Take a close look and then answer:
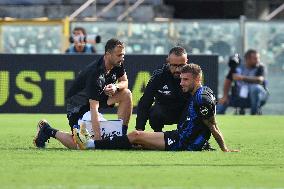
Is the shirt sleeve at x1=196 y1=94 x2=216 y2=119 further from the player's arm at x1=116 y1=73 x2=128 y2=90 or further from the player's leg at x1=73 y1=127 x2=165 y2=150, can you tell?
the player's arm at x1=116 y1=73 x2=128 y2=90

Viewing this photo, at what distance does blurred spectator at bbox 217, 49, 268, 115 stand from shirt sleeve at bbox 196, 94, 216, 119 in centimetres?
1054

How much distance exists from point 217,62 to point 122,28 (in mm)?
2852

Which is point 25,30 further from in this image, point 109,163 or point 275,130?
point 109,163

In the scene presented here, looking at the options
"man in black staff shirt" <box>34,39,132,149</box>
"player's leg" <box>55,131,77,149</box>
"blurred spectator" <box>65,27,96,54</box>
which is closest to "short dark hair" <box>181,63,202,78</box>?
"man in black staff shirt" <box>34,39,132,149</box>

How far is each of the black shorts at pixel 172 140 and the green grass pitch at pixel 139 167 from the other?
30cm

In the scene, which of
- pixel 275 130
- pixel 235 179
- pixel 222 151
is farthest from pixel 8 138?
pixel 235 179

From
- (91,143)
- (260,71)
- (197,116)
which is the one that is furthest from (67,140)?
(260,71)

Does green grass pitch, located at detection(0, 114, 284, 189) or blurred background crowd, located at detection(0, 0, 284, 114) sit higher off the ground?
blurred background crowd, located at detection(0, 0, 284, 114)

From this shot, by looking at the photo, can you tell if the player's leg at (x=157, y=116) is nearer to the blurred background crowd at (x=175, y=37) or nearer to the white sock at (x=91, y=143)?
the white sock at (x=91, y=143)

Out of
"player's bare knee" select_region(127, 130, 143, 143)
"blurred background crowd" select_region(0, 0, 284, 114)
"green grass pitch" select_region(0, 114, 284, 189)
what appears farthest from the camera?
"blurred background crowd" select_region(0, 0, 284, 114)

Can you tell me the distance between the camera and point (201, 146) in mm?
12695

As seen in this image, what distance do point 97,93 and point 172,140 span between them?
100 cm

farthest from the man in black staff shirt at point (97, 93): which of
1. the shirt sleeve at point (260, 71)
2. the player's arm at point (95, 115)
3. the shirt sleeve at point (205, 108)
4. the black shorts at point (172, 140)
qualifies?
the shirt sleeve at point (260, 71)

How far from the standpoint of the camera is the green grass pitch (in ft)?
30.8
